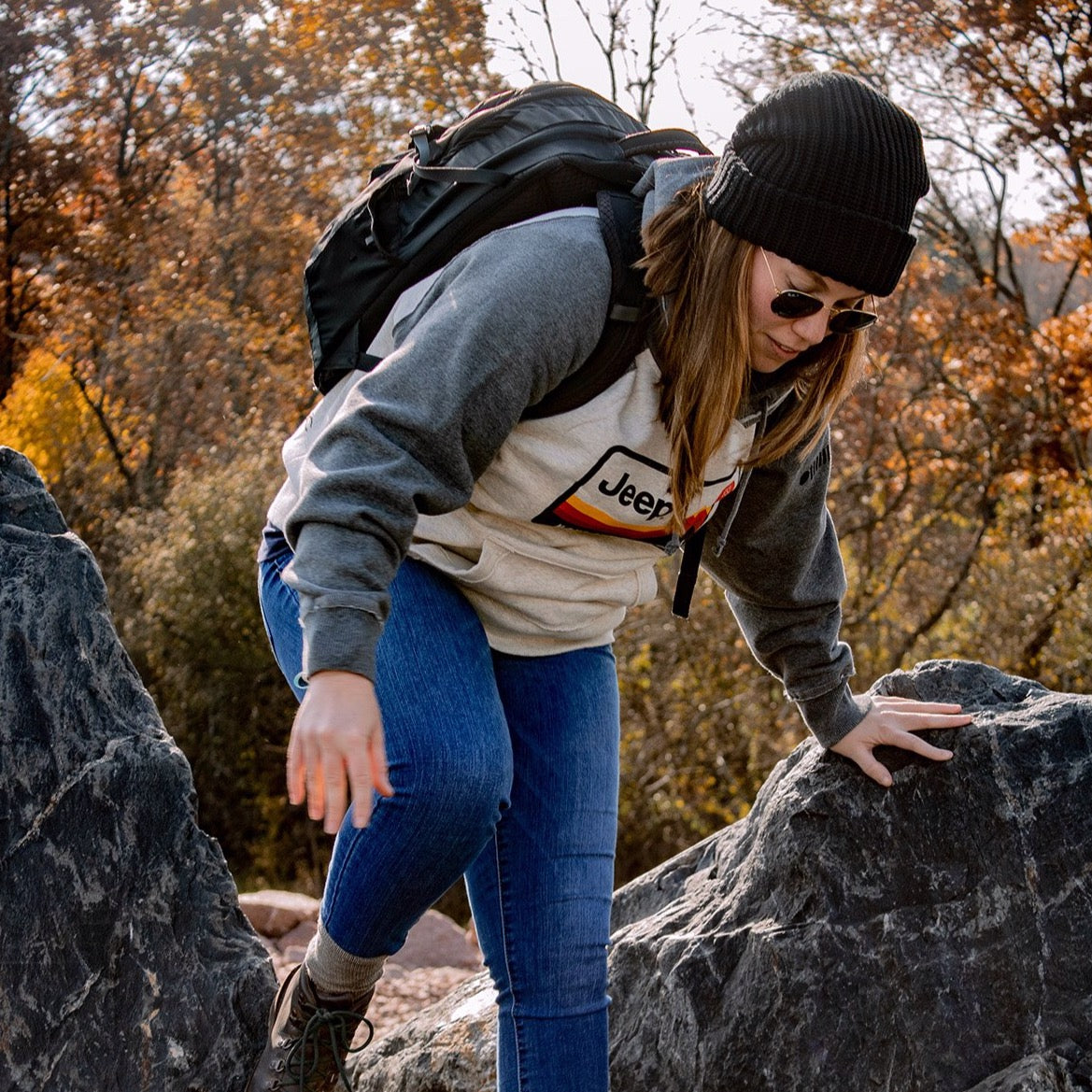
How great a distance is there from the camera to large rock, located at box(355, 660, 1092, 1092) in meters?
2.27

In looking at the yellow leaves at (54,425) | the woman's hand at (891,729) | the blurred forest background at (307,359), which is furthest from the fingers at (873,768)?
the yellow leaves at (54,425)

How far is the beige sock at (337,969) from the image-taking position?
1996 millimetres

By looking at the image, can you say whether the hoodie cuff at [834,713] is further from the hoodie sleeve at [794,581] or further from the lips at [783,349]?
the lips at [783,349]

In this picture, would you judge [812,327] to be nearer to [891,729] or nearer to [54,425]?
[891,729]

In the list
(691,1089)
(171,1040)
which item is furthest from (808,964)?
(171,1040)

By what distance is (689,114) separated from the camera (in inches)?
241

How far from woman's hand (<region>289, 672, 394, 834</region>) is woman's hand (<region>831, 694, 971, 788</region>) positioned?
1.11 m

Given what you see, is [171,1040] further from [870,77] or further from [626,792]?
[870,77]

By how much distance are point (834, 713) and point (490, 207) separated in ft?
3.71

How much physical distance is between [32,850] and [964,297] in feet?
23.2

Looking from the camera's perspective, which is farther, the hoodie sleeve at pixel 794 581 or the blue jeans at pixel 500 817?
the hoodie sleeve at pixel 794 581

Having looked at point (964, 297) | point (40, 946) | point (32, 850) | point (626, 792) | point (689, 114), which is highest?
point (689, 114)

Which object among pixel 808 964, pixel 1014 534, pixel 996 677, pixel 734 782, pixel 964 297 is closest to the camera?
pixel 808 964

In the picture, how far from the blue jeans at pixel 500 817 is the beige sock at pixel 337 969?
0.03 m
